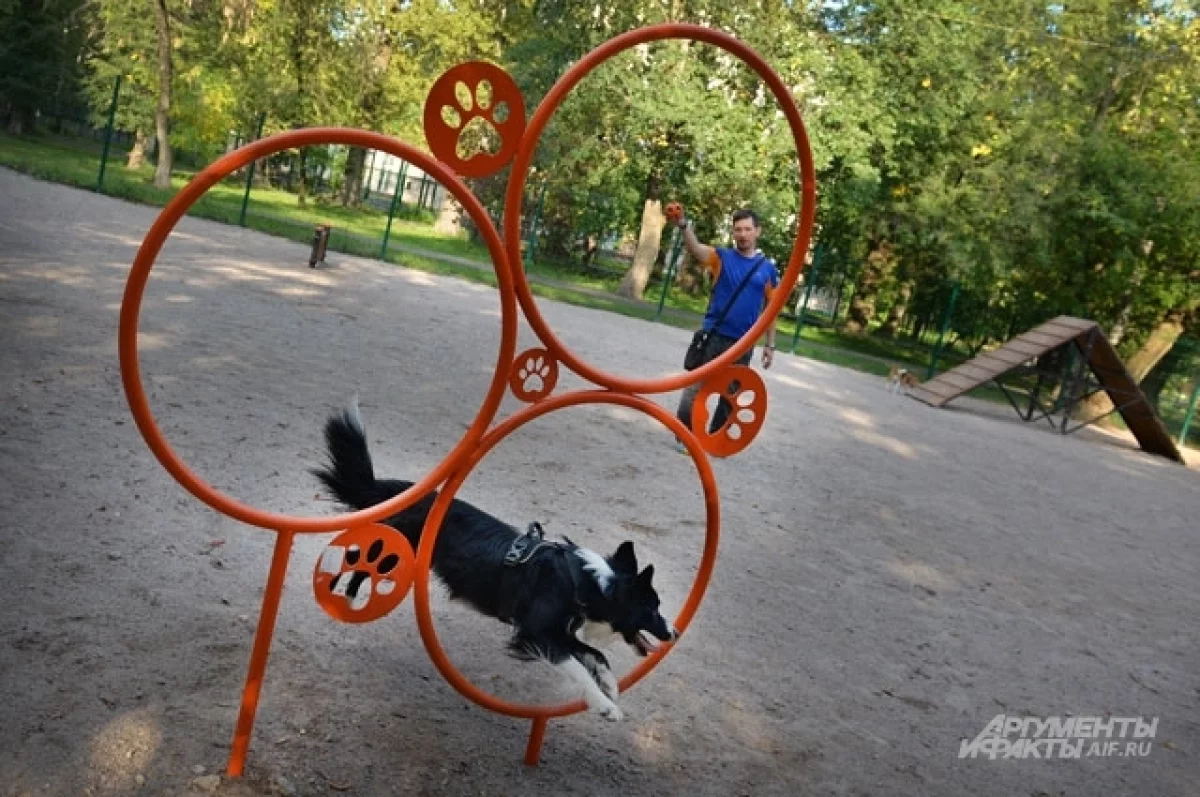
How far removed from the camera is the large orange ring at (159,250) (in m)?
2.35

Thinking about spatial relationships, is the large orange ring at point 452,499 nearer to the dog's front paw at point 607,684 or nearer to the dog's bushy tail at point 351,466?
the dog's front paw at point 607,684

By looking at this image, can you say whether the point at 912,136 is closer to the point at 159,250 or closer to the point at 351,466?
the point at 351,466

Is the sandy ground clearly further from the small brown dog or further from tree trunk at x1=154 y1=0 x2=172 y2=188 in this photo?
tree trunk at x1=154 y1=0 x2=172 y2=188

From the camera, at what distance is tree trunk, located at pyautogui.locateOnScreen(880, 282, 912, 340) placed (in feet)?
102

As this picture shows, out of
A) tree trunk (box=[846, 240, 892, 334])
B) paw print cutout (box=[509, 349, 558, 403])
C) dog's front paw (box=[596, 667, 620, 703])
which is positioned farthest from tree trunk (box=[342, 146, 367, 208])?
dog's front paw (box=[596, 667, 620, 703])

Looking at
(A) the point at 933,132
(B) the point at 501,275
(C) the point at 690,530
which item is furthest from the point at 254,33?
(B) the point at 501,275

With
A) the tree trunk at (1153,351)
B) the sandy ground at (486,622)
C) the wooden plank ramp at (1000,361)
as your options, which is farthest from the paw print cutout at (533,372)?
the tree trunk at (1153,351)

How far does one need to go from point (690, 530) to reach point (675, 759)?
2.75 metres

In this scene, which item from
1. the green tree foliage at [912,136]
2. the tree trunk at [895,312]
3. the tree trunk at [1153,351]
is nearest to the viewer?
the green tree foliage at [912,136]

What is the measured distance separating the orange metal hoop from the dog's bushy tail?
0.37 meters

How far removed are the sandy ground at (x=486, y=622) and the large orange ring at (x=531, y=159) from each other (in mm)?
1337

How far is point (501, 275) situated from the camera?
2.89 meters

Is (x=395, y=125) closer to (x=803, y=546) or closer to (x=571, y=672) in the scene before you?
(x=803, y=546)

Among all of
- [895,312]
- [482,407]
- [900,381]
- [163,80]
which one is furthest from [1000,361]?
[163,80]
